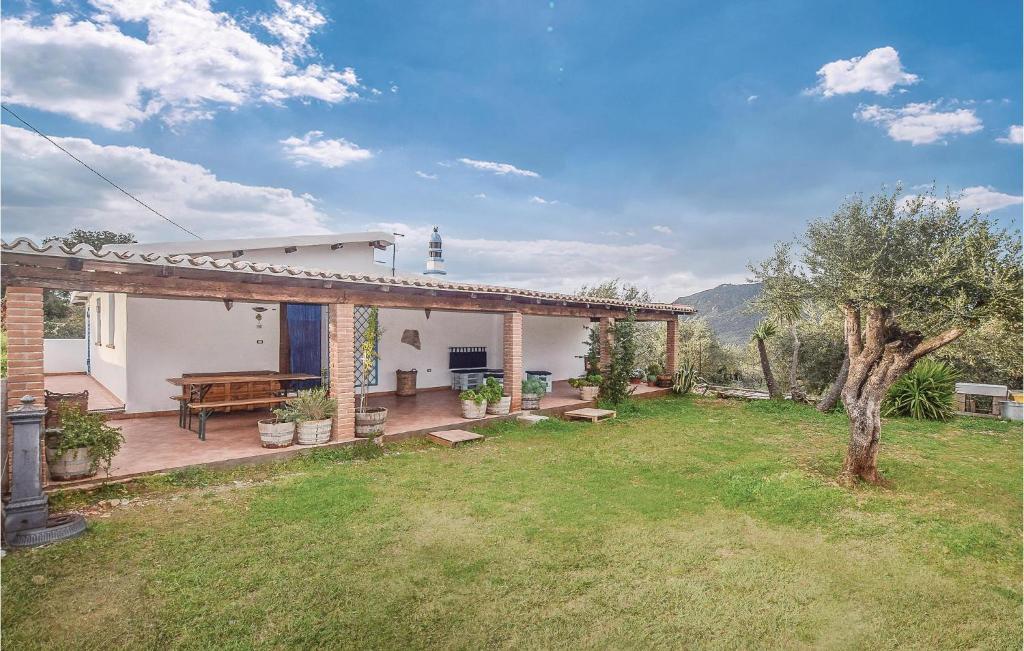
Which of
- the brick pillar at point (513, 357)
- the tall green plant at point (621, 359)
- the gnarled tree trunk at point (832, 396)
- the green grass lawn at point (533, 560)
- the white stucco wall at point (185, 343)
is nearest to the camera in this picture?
the green grass lawn at point (533, 560)

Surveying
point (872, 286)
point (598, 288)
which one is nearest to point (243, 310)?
point (872, 286)

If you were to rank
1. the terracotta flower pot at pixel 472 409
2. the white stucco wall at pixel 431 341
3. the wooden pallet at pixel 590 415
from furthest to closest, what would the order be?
the white stucco wall at pixel 431 341 → the wooden pallet at pixel 590 415 → the terracotta flower pot at pixel 472 409

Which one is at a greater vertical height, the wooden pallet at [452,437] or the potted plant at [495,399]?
the potted plant at [495,399]

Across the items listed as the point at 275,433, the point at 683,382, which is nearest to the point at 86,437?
the point at 275,433

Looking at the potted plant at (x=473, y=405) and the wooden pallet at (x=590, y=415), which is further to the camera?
the wooden pallet at (x=590, y=415)

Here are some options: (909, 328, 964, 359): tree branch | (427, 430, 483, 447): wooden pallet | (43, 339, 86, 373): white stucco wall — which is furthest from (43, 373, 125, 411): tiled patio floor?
(909, 328, 964, 359): tree branch

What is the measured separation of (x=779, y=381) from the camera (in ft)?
60.7

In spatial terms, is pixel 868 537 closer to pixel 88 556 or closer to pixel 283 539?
pixel 283 539

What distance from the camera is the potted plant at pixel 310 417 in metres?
7.34

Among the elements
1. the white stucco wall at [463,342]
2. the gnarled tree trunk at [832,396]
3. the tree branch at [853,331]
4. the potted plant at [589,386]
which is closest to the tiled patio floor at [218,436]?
the potted plant at [589,386]

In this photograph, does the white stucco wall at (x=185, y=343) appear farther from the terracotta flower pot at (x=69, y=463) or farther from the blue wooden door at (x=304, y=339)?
the terracotta flower pot at (x=69, y=463)

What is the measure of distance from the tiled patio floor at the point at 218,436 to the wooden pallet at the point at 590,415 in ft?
2.09

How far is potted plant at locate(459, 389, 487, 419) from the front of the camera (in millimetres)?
9750

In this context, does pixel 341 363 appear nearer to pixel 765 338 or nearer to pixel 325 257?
pixel 325 257
